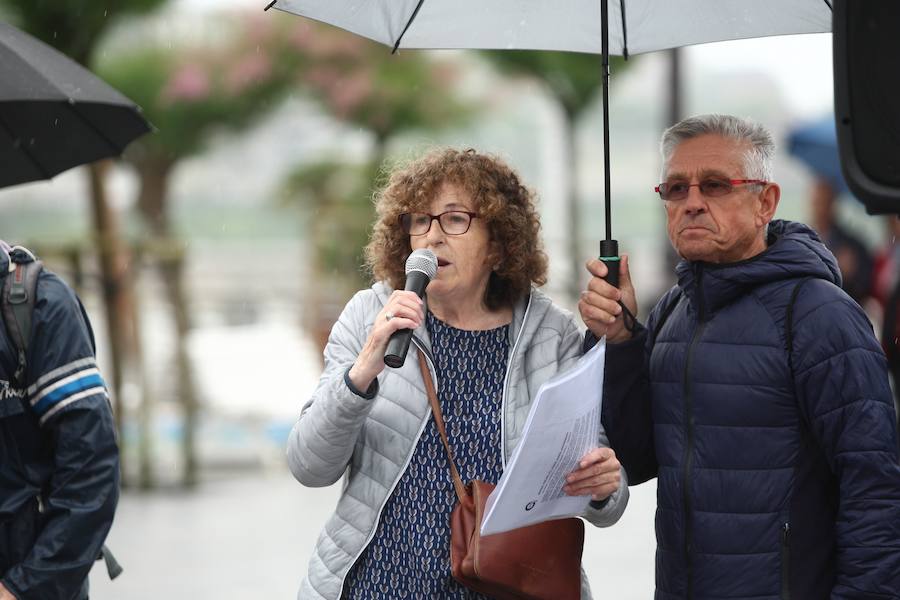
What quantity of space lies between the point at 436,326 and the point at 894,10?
1382mm

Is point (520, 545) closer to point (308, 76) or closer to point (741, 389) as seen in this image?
point (741, 389)

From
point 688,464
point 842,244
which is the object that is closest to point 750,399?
point 688,464

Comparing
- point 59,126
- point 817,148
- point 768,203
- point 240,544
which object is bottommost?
point 240,544

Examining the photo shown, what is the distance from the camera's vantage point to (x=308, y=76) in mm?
11281

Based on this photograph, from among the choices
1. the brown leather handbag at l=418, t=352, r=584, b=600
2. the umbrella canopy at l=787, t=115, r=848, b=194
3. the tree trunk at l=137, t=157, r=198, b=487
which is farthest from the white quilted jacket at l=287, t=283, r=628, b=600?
the umbrella canopy at l=787, t=115, r=848, b=194

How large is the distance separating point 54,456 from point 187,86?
25.1 ft

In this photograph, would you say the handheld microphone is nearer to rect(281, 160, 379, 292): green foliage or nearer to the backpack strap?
the backpack strap

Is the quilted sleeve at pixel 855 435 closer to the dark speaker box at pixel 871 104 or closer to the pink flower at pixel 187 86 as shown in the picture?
the dark speaker box at pixel 871 104

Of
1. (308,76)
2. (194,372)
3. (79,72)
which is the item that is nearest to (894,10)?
(79,72)

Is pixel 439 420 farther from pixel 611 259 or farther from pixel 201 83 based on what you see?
pixel 201 83

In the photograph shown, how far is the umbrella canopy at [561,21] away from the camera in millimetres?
3520

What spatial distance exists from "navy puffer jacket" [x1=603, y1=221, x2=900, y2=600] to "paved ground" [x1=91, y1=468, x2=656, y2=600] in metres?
3.63

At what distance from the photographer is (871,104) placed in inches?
89.5

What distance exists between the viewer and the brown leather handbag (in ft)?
9.59
